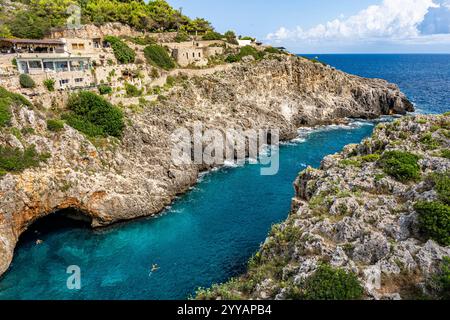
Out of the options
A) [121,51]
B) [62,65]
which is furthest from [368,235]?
[121,51]

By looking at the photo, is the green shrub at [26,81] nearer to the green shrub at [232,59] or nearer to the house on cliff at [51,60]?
the house on cliff at [51,60]

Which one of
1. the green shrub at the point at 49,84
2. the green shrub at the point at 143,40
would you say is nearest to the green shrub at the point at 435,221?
the green shrub at the point at 49,84

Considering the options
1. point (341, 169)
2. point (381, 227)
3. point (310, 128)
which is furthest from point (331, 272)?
point (310, 128)

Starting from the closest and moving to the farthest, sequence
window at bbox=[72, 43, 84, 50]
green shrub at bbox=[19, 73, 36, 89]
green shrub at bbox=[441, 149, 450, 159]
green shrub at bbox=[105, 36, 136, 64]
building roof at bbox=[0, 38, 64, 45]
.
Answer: green shrub at bbox=[441, 149, 450, 159], green shrub at bbox=[19, 73, 36, 89], building roof at bbox=[0, 38, 64, 45], window at bbox=[72, 43, 84, 50], green shrub at bbox=[105, 36, 136, 64]

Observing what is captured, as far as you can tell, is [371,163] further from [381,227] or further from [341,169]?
[381,227]

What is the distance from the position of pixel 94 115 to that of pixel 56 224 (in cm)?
1601

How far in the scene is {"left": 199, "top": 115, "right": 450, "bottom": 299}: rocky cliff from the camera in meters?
17.2

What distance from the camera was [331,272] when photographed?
17.5 meters

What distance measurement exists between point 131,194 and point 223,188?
14467 millimetres

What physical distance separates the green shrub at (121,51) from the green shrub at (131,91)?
398 inches

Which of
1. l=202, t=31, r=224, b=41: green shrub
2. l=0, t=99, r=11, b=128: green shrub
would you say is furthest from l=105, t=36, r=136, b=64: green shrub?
l=0, t=99, r=11, b=128: green shrub

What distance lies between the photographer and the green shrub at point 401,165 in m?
25.0

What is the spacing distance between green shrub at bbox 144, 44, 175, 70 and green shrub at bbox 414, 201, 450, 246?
196 feet

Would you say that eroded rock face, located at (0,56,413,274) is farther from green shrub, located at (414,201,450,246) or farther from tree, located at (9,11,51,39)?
tree, located at (9,11,51,39)
